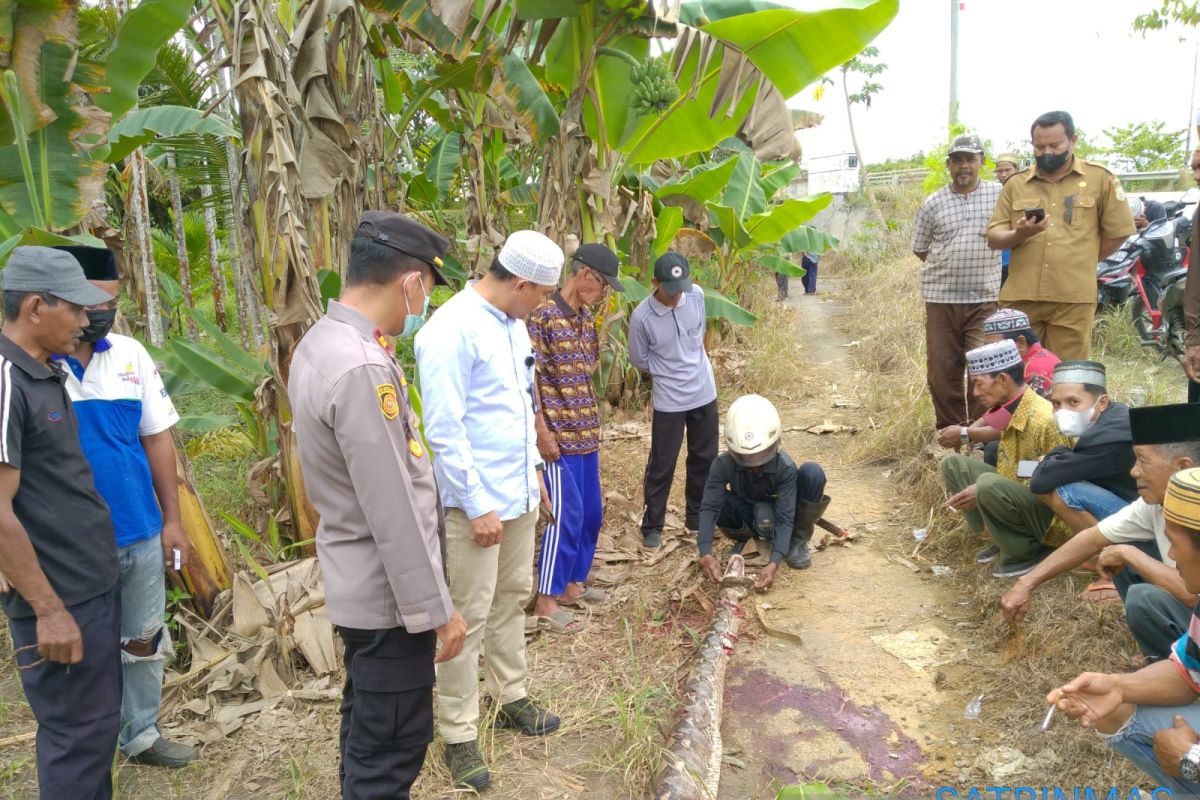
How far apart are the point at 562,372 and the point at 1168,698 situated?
2702 mm

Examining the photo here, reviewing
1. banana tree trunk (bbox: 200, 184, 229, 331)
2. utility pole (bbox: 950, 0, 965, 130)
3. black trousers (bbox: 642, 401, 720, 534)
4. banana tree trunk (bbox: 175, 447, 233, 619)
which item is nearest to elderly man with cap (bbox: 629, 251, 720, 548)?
black trousers (bbox: 642, 401, 720, 534)

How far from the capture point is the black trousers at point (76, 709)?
243 centimetres

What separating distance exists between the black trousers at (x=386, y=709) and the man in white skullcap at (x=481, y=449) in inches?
17.4

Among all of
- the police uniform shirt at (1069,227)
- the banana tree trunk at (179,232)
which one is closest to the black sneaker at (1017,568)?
the police uniform shirt at (1069,227)

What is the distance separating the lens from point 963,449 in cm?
550

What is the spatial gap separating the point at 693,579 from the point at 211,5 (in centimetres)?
382

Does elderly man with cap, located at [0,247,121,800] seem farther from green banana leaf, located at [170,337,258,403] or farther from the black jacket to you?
the black jacket

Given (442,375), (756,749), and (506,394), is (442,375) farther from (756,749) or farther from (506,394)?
(756,749)

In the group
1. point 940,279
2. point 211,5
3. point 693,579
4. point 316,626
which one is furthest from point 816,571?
point 211,5

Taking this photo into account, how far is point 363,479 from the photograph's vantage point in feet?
6.60

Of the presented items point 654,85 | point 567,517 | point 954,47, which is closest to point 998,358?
point 567,517

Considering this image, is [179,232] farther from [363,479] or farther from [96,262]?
[363,479]

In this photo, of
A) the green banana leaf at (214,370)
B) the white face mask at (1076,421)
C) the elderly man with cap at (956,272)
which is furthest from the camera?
the elderly man with cap at (956,272)

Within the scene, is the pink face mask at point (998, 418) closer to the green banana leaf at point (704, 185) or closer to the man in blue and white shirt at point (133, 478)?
the green banana leaf at point (704, 185)
